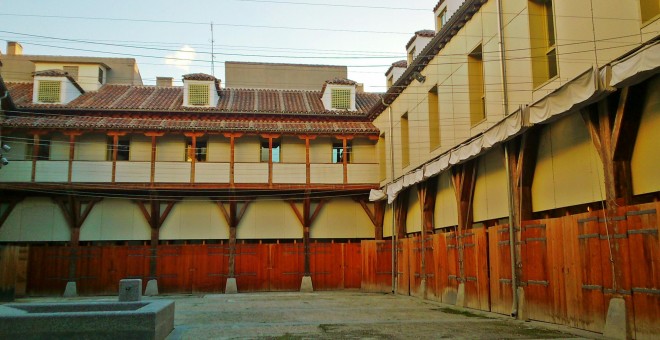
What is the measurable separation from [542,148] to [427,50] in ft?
26.5

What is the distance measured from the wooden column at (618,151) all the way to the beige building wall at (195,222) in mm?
21779

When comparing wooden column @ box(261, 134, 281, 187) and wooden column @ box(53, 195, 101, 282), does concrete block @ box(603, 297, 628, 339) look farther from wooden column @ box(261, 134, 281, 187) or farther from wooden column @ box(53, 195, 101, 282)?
wooden column @ box(53, 195, 101, 282)

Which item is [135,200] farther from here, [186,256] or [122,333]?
[122,333]

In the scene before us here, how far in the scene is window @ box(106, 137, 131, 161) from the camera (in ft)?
97.2

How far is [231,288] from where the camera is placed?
94.4 feet

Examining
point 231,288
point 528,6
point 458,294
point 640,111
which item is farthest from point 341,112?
point 640,111

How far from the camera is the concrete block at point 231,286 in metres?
28.7

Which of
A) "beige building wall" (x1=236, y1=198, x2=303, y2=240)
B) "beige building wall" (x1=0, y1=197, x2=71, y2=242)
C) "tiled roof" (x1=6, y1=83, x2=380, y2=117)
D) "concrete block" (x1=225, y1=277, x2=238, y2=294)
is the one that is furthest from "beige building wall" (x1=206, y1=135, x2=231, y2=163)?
"beige building wall" (x1=0, y1=197, x2=71, y2=242)

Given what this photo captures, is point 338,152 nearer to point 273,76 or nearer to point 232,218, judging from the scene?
point 232,218

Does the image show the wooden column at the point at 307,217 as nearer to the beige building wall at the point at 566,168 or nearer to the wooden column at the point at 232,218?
the wooden column at the point at 232,218

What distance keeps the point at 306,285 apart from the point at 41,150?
560 inches

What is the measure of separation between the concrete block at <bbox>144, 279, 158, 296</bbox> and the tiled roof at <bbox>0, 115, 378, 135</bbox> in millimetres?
7128

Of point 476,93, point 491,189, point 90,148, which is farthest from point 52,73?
point 491,189

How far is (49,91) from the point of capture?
101 feet
